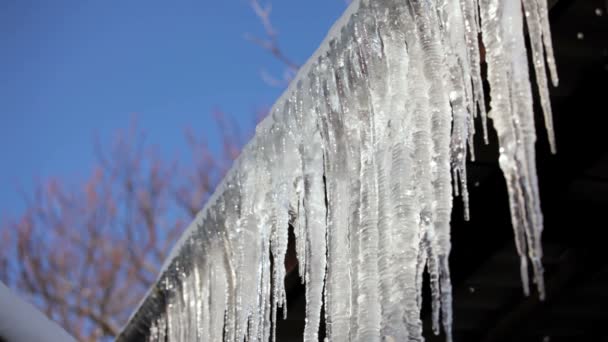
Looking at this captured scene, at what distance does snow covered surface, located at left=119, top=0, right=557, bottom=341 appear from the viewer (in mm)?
1540

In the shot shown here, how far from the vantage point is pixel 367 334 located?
1866 millimetres

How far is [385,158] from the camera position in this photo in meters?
1.93

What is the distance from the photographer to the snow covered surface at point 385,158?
1540mm

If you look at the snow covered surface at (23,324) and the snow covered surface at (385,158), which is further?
the snow covered surface at (385,158)

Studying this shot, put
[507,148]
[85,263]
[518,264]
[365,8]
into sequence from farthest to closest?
[85,263]
[518,264]
[365,8]
[507,148]

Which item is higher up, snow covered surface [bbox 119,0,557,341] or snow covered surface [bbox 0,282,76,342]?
snow covered surface [bbox 119,0,557,341]

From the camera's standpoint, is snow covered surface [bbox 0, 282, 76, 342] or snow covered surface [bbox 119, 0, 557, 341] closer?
snow covered surface [bbox 0, 282, 76, 342]

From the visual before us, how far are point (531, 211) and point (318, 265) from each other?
94 cm

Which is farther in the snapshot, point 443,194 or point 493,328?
point 493,328

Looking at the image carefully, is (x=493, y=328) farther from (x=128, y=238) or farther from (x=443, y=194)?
(x=128, y=238)

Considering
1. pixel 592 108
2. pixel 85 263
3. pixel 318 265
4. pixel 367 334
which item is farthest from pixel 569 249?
pixel 85 263

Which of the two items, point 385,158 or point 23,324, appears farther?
point 385,158

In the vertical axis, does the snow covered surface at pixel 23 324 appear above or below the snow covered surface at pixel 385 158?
below

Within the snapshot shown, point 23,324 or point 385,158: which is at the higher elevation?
point 385,158
